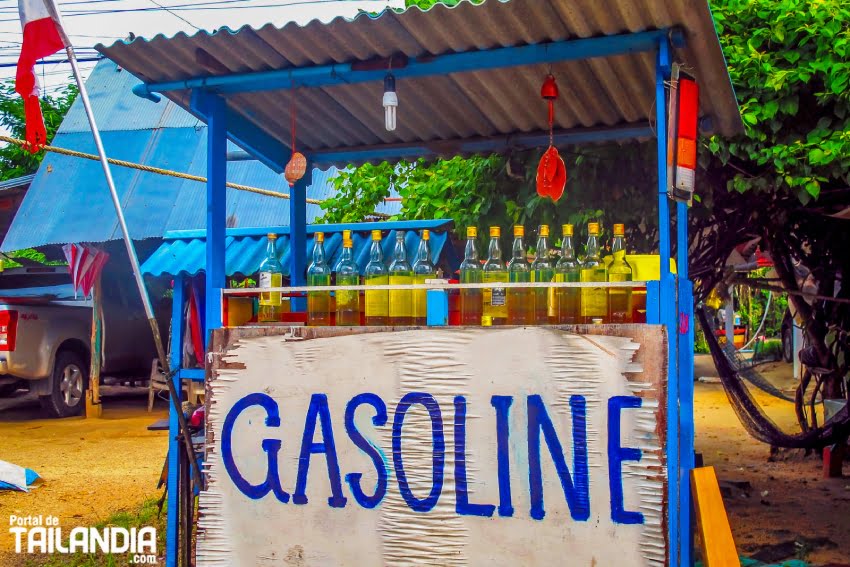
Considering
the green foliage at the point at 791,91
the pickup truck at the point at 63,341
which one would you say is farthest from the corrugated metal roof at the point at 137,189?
the green foliage at the point at 791,91

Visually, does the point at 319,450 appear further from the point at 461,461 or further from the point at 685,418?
the point at 685,418

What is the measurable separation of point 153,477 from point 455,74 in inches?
217

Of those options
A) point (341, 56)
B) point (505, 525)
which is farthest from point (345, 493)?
point (341, 56)

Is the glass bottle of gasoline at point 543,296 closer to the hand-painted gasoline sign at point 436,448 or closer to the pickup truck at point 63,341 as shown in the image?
the hand-painted gasoline sign at point 436,448

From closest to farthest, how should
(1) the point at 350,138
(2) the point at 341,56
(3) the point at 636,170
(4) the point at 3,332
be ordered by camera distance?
1. (2) the point at 341,56
2. (1) the point at 350,138
3. (3) the point at 636,170
4. (4) the point at 3,332

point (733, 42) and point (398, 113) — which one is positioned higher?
point (733, 42)

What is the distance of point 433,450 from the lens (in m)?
3.47

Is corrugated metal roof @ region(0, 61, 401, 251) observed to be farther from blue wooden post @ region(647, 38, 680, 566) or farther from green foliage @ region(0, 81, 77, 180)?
blue wooden post @ region(647, 38, 680, 566)

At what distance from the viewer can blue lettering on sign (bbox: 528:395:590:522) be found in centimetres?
327

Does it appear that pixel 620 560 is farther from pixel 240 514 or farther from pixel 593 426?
pixel 240 514

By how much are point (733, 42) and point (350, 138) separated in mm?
2845

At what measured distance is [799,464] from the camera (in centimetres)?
813

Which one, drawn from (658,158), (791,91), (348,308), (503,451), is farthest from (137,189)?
(658,158)

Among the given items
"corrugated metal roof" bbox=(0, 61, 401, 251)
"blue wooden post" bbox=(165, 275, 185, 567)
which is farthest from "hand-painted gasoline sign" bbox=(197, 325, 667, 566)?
"corrugated metal roof" bbox=(0, 61, 401, 251)
